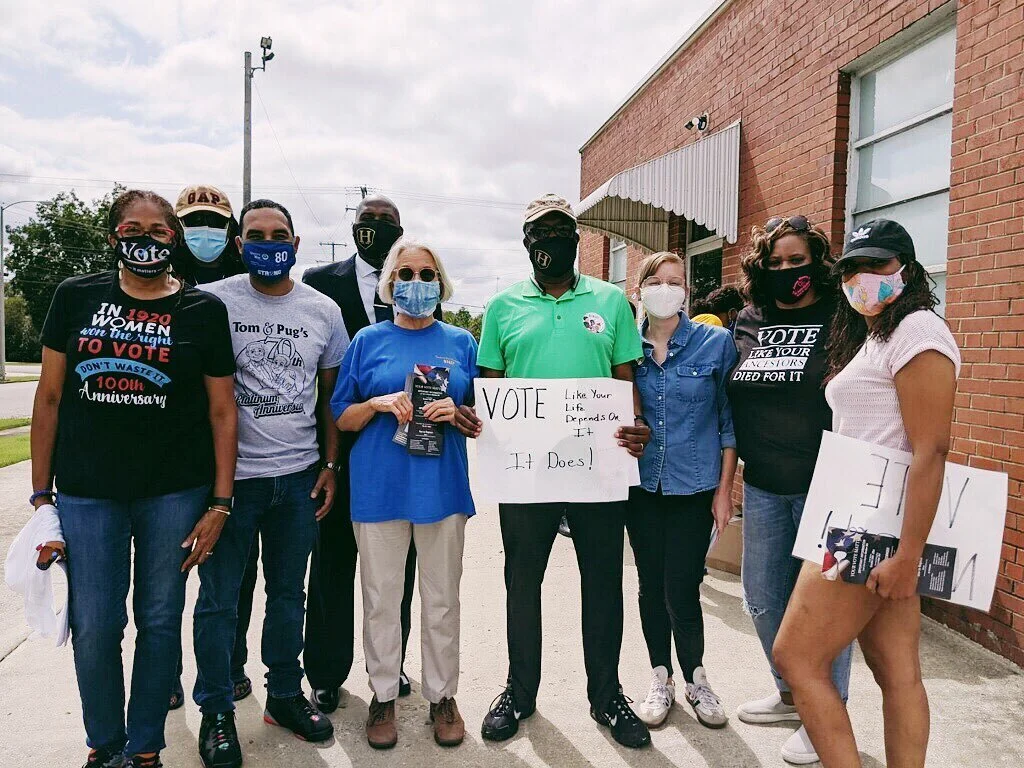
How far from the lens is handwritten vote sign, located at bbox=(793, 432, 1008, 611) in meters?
2.13

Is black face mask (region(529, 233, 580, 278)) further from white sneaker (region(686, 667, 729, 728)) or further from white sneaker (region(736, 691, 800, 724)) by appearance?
white sneaker (region(736, 691, 800, 724))

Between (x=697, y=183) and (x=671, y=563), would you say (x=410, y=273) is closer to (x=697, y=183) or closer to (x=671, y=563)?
(x=671, y=563)

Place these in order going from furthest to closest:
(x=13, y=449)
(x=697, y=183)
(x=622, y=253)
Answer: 1. (x=622, y=253)
2. (x=13, y=449)
3. (x=697, y=183)

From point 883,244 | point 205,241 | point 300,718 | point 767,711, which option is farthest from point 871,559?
point 205,241

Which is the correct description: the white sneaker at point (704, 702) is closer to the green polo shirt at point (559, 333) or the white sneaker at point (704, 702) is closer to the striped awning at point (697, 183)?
the green polo shirt at point (559, 333)

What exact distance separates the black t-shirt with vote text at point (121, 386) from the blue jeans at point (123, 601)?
0.29ft

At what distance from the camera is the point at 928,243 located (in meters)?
4.64

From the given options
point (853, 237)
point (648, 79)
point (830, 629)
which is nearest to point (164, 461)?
point (830, 629)

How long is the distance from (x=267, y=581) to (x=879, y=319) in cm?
266

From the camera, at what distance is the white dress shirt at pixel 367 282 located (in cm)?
345

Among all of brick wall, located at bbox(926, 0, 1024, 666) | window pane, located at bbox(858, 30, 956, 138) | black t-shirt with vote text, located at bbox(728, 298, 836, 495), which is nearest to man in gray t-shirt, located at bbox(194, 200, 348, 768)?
black t-shirt with vote text, located at bbox(728, 298, 836, 495)

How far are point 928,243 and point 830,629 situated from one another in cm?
346

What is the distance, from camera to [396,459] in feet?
9.62

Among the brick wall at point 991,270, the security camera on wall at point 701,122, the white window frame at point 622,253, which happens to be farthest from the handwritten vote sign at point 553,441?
the white window frame at point 622,253
